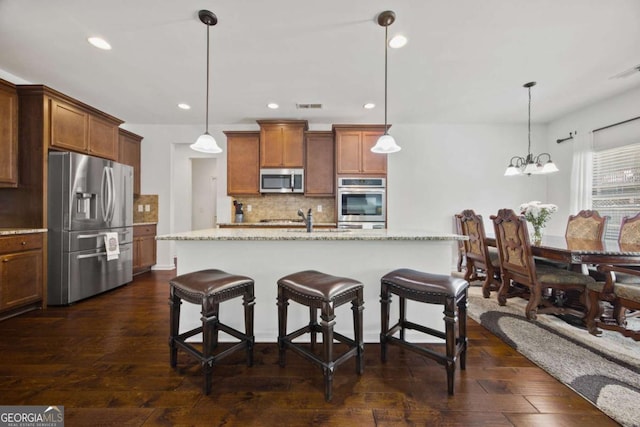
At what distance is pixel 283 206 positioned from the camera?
15.1 feet

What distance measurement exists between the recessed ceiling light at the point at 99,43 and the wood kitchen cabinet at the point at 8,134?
1186 millimetres

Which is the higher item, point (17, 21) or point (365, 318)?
point (17, 21)

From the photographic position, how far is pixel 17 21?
2.07 metres

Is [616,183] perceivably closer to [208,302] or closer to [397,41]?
[397,41]

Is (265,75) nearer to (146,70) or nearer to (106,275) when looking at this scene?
(146,70)

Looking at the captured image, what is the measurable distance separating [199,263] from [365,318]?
4.58 feet

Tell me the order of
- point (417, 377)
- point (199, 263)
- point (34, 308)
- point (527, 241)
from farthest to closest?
1. point (34, 308)
2. point (527, 241)
3. point (199, 263)
4. point (417, 377)

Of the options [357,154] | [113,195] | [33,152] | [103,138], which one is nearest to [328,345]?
[357,154]

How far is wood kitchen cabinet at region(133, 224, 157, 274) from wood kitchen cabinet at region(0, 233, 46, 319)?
1268mm

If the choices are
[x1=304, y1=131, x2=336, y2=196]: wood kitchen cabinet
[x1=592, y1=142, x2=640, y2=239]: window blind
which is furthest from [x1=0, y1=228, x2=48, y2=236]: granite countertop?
[x1=592, y1=142, x2=640, y2=239]: window blind

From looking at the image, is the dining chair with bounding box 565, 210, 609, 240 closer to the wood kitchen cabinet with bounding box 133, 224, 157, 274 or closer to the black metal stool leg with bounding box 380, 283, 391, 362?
the black metal stool leg with bounding box 380, 283, 391, 362

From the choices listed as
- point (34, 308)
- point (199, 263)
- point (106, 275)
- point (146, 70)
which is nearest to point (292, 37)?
point (146, 70)

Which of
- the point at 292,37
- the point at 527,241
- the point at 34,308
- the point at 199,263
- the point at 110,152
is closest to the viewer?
the point at 199,263

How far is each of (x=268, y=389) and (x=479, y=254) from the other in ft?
9.99
